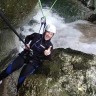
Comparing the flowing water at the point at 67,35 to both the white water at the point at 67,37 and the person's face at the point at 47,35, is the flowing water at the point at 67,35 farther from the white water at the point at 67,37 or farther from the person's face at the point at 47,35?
the person's face at the point at 47,35

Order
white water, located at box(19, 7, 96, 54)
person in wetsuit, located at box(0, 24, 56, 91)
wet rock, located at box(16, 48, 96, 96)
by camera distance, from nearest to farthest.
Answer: wet rock, located at box(16, 48, 96, 96)
person in wetsuit, located at box(0, 24, 56, 91)
white water, located at box(19, 7, 96, 54)

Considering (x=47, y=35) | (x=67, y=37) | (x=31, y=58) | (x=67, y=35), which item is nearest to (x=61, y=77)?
(x=31, y=58)

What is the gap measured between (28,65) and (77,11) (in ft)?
32.0

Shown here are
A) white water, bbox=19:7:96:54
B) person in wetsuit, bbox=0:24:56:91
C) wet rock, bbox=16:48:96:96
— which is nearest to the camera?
wet rock, bbox=16:48:96:96

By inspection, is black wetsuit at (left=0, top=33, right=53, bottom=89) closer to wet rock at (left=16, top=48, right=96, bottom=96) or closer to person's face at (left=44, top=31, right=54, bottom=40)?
person's face at (left=44, top=31, right=54, bottom=40)

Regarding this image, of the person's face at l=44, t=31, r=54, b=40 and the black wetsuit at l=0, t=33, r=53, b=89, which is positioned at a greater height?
the person's face at l=44, t=31, r=54, b=40

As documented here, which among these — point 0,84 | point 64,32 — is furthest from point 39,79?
point 64,32

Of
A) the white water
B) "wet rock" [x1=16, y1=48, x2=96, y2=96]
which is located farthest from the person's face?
the white water

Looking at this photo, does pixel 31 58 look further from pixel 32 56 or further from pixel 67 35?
pixel 67 35

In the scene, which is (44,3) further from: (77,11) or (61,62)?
(61,62)

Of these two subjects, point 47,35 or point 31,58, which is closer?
point 47,35

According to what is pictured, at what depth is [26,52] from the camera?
4.90m

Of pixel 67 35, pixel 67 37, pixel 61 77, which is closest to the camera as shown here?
pixel 61 77

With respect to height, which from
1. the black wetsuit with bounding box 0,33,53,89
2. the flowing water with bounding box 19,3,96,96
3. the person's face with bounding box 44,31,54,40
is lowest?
the flowing water with bounding box 19,3,96,96
